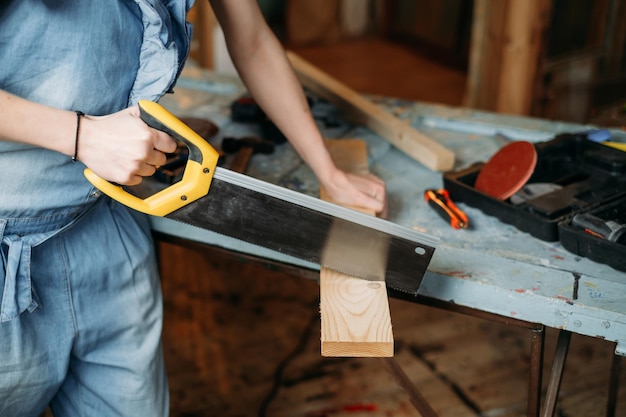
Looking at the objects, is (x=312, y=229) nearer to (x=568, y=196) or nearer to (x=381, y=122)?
(x=568, y=196)

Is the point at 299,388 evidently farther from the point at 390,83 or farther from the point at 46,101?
the point at 390,83

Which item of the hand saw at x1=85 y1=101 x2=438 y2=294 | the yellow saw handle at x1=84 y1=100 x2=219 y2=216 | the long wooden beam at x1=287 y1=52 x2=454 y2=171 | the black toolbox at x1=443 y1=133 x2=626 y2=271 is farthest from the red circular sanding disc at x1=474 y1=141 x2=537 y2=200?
the yellow saw handle at x1=84 y1=100 x2=219 y2=216

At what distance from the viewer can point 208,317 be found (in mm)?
2799

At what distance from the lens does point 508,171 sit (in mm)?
1595

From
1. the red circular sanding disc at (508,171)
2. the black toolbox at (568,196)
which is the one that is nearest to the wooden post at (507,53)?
the black toolbox at (568,196)

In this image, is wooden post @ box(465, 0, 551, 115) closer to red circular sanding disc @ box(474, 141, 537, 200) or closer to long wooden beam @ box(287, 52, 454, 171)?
long wooden beam @ box(287, 52, 454, 171)

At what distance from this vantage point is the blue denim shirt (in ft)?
3.53

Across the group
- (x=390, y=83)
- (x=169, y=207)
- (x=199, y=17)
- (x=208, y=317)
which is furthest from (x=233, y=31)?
(x=390, y=83)

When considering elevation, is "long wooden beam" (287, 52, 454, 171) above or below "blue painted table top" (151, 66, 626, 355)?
above

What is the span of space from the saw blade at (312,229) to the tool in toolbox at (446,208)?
0.28 m

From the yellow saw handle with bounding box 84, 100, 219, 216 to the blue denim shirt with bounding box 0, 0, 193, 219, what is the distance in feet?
0.35

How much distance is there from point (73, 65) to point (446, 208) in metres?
0.87

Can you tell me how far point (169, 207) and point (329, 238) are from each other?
0.30m

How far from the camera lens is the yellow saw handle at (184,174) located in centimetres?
108
